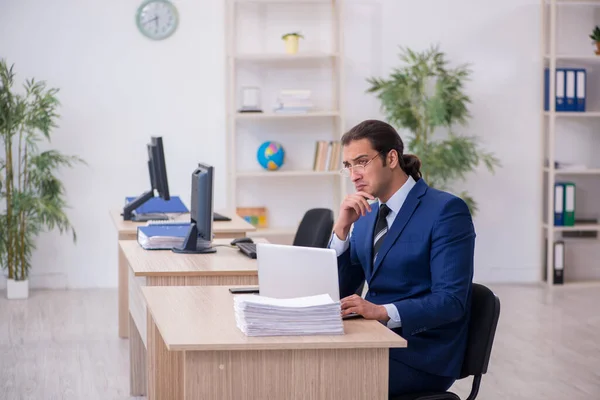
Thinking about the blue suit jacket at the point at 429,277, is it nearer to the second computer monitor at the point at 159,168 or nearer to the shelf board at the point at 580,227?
the second computer monitor at the point at 159,168

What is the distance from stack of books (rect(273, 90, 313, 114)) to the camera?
23.5 feet

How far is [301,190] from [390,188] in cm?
465

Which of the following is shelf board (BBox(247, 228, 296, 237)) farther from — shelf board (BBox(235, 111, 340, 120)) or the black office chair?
the black office chair

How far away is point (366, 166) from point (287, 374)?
0.81 metres

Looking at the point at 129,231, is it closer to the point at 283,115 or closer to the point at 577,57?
the point at 283,115

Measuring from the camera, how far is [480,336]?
2.77 m

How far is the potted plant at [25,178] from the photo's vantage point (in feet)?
21.7

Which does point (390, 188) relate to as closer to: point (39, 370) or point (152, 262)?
point (152, 262)

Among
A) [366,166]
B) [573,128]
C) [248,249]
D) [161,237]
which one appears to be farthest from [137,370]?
[573,128]

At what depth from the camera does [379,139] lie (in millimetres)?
2912

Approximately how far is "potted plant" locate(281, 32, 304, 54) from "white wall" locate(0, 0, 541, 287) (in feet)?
1.72

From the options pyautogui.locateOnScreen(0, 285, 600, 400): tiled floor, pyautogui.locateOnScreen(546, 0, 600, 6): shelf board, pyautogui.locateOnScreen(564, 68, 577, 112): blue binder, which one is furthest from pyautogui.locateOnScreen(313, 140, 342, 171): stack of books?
pyautogui.locateOnScreen(546, 0, 600, 6): shelf board

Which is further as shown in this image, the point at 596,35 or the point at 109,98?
the point at 596,35

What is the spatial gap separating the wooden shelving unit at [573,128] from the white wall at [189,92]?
120mm
